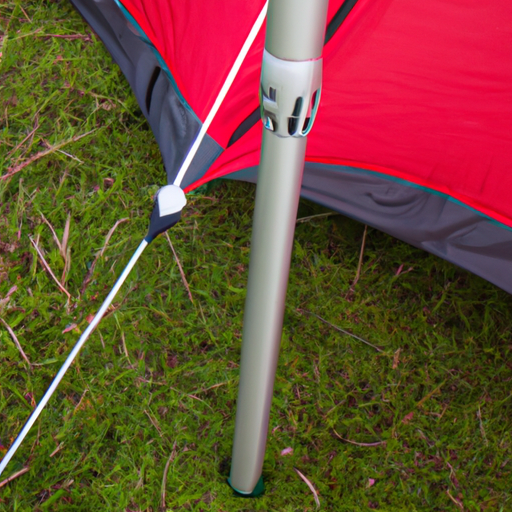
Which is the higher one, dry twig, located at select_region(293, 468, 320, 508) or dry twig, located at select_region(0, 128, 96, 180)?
dry twig, located at select_region(0, 128, 96, 180)

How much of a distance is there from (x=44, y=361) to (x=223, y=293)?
356mm

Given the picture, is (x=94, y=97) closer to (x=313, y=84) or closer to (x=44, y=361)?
(x=44, y=361)

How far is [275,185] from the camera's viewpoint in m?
0.55

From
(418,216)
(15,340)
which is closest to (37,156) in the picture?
(15,340)

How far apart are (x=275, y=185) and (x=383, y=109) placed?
40 centimetres

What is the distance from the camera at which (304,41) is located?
18.1 inches

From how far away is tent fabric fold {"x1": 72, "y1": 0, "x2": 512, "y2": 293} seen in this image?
744 millimetres

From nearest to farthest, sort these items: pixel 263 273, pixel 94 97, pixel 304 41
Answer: pixel 304 41 < pixel 263 273 < pixel 94 97

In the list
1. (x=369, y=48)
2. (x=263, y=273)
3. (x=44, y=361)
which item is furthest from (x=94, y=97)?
(x=263, y=273)

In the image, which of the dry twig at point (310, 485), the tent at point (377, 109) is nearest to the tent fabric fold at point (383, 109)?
the tent at point (377, 109)

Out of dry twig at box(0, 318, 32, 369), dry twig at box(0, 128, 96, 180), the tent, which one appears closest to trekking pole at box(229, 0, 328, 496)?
the tent

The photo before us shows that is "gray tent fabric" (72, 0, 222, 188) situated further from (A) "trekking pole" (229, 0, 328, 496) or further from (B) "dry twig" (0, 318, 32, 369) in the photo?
(B) "dry twig" (0, 318, 32, 369)

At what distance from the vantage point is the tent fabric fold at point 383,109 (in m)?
0.74

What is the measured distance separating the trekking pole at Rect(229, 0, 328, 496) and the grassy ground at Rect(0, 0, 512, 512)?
0.68 feet
